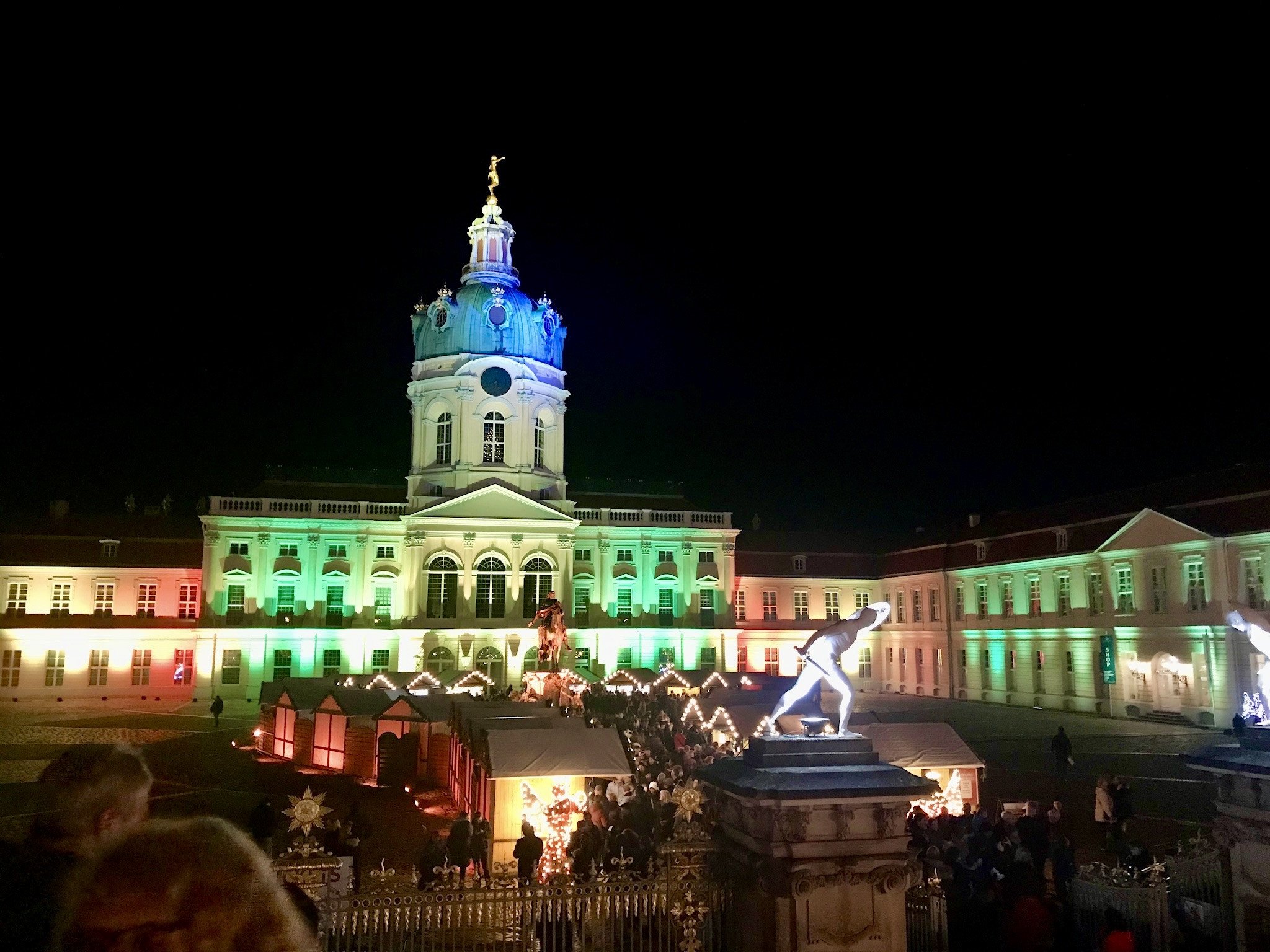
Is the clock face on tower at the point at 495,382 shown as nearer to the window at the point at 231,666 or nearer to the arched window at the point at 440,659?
the arched window at the point at 440,659

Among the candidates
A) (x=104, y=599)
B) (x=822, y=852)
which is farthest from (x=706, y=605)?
(x=822, y=852)

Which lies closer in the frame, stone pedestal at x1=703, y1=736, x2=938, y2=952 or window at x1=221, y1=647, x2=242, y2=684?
stone pedestal at x1=703, y1=736, x2=938, y2=952

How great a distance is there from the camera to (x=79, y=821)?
335cm

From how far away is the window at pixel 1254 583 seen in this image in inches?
1368

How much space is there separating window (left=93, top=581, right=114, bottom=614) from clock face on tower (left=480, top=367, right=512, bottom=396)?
21664mm

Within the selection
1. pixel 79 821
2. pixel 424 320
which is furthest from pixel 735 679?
pixel 79 821

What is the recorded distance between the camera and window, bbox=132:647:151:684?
1865 inches

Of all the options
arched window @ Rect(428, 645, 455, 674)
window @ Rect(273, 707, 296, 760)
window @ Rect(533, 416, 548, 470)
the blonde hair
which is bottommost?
window @ Rect(273, 707, 296, 760)

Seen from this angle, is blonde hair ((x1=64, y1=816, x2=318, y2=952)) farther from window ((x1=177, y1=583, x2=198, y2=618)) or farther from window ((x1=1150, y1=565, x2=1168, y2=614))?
window ((x1=177, y1=583, x2=198, y2=618))

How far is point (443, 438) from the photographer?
5394 centimetres

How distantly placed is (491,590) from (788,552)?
63.6ft

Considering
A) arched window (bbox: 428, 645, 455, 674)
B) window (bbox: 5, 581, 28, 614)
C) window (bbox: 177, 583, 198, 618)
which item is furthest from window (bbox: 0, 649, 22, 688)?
arched window (bbox: 428, 645, 455, 674)

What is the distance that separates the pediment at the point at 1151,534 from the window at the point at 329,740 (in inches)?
1254

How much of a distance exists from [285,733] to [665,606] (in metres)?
29.4
